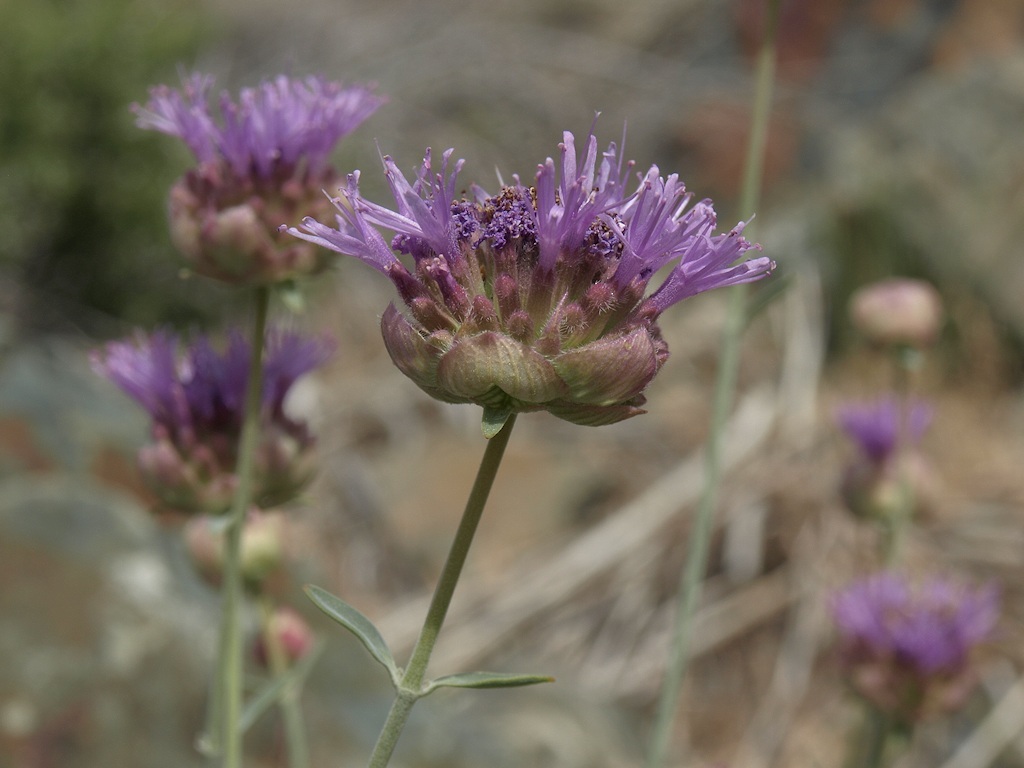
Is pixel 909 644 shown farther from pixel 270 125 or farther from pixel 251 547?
pixel 270 125

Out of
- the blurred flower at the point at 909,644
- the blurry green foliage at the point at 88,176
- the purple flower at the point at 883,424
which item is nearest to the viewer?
the blurred flower at the point at 909,644

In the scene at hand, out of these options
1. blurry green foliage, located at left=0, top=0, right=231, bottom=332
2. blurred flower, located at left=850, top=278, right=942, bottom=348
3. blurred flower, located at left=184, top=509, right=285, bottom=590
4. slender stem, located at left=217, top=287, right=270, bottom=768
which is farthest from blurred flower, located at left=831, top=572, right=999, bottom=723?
blurry green foliage, located at left=0, top=0, right=231, bottom=332

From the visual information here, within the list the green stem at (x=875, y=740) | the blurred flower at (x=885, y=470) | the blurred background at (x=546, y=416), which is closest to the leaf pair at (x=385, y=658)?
the blurred background at (x=546, y=416)

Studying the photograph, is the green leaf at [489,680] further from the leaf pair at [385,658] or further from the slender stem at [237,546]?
the slender stem at [237,546]

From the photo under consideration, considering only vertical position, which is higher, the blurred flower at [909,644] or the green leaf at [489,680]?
the green leaf at [489,680]

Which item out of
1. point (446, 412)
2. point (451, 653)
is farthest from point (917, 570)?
point (446, 412)

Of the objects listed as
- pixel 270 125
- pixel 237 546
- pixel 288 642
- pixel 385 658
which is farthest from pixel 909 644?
pixel 270 125

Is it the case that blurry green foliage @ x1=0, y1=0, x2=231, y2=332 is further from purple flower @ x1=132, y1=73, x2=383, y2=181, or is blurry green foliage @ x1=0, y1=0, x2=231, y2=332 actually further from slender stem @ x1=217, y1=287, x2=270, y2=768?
slender stem @ x1=217, y1=287, x2=270, y2=768
